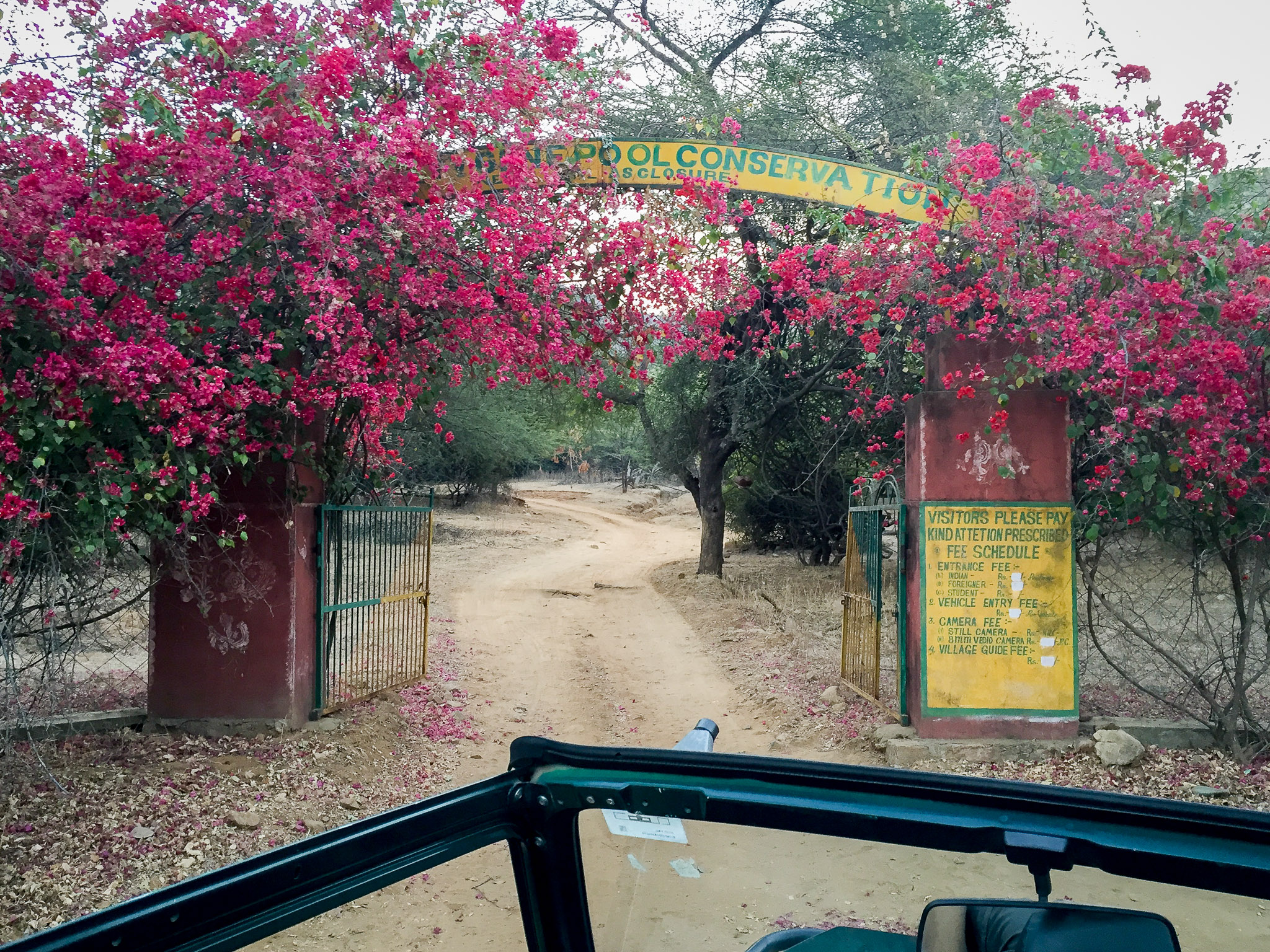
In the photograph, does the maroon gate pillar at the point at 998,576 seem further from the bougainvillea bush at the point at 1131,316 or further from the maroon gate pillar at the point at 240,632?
the maroon gate pillar at the point at 240,632

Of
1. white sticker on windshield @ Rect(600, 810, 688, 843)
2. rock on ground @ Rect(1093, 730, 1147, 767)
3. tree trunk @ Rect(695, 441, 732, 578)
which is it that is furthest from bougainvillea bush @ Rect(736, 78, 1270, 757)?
tree trunk @ Rect(695, 441, 732, 578)

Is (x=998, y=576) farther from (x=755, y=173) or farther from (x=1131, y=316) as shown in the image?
(x=755, y=173)

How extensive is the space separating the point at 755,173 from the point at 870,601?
4.15 m

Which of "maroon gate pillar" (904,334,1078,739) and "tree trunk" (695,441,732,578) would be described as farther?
"tree trunk" (695,441,732,578)

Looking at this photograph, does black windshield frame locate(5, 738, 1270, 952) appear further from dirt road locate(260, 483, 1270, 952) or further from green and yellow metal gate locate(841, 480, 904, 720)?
green and yellow metal gate locate(841, 480, 904, 720)

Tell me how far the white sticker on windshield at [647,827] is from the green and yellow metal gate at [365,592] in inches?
252

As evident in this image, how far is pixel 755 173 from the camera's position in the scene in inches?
344

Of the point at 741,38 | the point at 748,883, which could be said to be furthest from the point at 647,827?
the point at 741,38

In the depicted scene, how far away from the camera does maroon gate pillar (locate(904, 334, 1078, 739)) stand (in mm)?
7355

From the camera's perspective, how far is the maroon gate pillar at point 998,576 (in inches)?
290

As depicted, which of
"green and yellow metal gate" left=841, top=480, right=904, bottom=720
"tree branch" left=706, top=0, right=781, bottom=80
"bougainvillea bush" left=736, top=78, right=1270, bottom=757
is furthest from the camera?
"tree branch" left=706, top=0, right=781, bottom=80

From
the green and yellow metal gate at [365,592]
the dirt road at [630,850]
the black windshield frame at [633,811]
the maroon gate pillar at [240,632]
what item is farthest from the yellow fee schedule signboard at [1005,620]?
the black windshield frame at [633,811]

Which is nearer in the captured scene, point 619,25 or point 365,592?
point 365,592

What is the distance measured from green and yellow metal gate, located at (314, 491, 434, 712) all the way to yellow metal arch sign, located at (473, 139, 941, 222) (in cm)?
358
